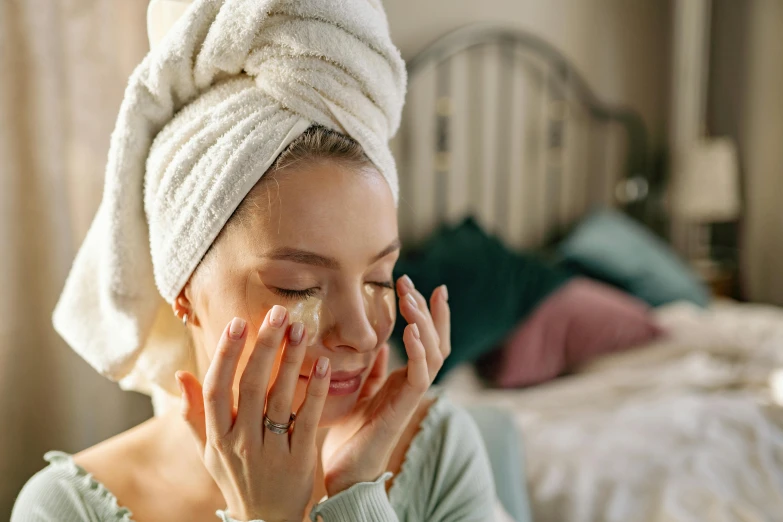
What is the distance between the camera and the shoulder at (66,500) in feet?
2.55

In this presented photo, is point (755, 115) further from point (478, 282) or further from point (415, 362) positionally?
point (415, 362)

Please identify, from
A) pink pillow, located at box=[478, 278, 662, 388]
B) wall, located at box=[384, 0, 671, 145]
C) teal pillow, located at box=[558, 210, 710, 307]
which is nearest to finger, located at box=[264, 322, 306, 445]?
pink pillow, located at box=[478, 278, 662, 388]

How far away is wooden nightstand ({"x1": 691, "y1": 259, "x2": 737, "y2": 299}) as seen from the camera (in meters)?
3.28

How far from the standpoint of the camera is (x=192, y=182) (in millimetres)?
702

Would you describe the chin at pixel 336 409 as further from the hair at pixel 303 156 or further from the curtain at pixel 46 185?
the curtain at pixel 46 185

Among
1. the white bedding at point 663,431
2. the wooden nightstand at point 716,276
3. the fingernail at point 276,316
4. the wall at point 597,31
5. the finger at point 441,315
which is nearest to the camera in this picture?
the fingernail at point 276,316

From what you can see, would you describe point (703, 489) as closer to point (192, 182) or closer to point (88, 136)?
point (192, 182)

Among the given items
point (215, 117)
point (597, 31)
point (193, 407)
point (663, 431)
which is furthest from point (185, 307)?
point (597, 31)

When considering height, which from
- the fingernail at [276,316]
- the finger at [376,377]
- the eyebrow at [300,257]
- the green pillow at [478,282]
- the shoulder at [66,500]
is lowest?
the green pillow at [478,282]

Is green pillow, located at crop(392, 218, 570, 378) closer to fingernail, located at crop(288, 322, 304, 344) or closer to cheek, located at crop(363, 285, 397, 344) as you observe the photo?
cheek, located at crop(363, 285, 397, 344)

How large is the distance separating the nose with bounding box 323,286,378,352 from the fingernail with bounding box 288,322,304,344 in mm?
58

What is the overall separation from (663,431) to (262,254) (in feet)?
3.94

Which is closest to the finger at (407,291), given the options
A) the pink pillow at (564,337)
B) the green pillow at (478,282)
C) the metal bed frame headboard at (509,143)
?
the green pillow at (478,282)

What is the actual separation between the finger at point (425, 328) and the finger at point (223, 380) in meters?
0.21
